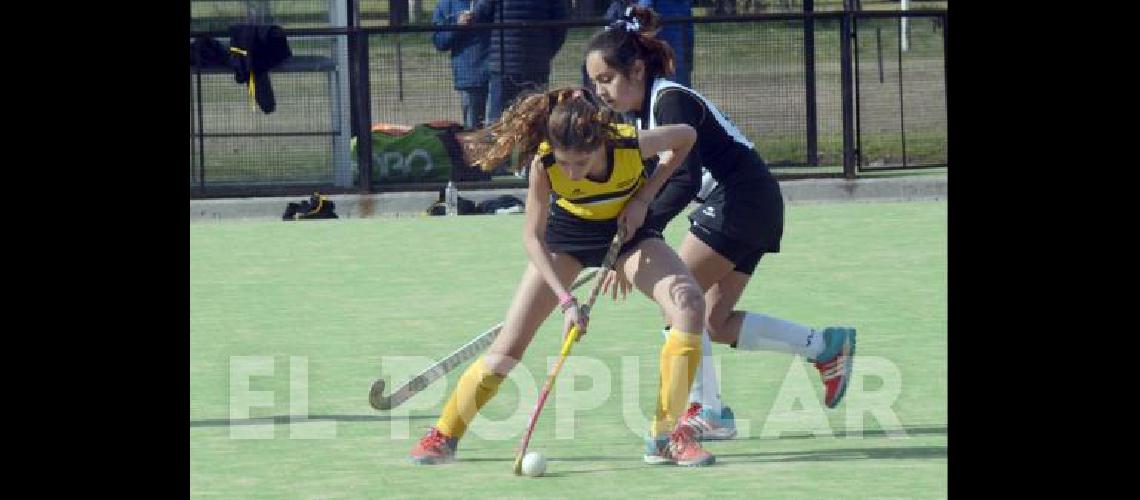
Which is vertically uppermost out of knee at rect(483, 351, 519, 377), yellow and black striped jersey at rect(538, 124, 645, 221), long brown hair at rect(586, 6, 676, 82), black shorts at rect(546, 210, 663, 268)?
long brown hair at rect(586, 6, 676, 82)

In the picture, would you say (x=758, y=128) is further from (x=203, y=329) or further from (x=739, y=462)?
→ (x=739, y=462)

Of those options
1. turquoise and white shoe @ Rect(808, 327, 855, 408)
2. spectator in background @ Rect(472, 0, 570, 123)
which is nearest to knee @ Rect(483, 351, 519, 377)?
turquoise and white shoe @ Rect(808, 327, 855, 408)

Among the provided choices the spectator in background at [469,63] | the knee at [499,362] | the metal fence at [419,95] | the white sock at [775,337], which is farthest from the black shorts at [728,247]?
the spectator in background at [469,63]

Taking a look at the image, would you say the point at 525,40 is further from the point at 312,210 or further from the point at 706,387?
the point at 706,387

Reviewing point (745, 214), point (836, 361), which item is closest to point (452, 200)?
point (836, 361)

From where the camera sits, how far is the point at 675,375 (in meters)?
8.30

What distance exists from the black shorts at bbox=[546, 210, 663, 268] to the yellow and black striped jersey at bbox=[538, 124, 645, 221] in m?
0.03

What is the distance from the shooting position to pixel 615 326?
1177cm

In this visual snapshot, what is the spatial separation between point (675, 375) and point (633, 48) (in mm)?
1244

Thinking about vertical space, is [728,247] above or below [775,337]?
above

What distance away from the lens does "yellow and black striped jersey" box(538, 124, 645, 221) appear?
27.2 ft

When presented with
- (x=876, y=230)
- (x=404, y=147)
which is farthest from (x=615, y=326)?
(x=404, y=147)

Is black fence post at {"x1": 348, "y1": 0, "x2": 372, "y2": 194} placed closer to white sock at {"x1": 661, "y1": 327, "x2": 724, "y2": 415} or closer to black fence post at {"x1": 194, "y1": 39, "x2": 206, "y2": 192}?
black fence post at {"x1": 194, "y1": 39, "x2": 206, "y2": 192}
